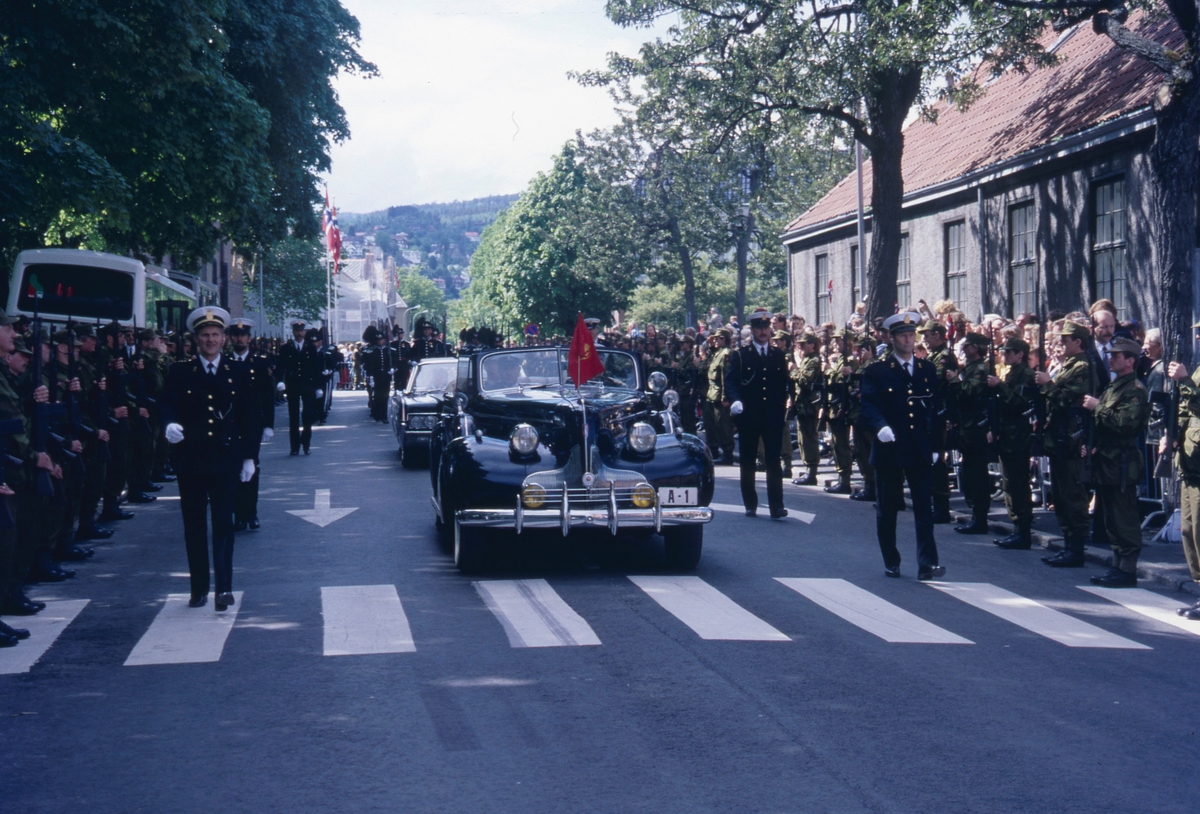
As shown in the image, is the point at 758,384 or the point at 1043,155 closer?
the point at 758,384

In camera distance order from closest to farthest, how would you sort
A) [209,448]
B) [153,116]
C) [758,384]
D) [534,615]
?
[534,615]
[209,448]
[758,384]
[153,116]

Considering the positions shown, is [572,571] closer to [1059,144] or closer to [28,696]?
[28,696]

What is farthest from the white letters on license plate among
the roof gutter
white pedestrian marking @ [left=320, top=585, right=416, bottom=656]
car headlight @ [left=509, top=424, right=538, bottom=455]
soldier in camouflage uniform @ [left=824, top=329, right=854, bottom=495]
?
the roof gutter

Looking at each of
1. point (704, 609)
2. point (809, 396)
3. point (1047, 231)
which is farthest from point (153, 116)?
point (704, 609)

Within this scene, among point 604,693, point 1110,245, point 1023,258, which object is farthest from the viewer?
point 1023,258

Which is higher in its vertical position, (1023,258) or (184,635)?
(1023,258)

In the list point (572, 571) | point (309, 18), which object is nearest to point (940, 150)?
point (309, 18)

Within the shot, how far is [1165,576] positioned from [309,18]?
2726cm

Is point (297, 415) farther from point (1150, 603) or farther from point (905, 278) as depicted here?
point (905, 278)

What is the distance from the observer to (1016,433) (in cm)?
1209

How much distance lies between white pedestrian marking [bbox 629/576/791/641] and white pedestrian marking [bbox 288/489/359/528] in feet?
15.4

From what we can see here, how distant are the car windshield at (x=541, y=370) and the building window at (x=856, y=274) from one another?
2181 cm

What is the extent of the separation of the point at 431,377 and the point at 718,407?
15.2 ft

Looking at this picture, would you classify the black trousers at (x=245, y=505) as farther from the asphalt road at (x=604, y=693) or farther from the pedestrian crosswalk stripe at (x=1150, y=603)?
the pedestrian crosswalk stripe at (x=1150, y=603)
